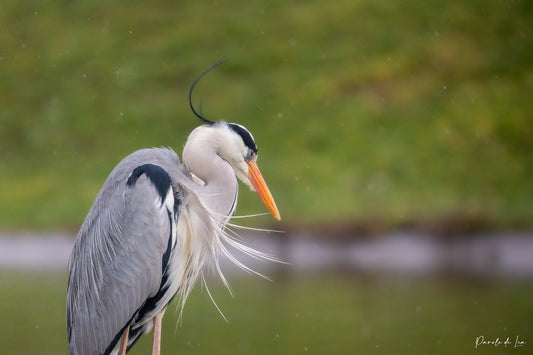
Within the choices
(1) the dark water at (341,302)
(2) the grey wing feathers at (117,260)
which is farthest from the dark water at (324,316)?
Answer: (2) the grey wing feathers at (117,260)

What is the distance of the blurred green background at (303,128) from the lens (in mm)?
7125

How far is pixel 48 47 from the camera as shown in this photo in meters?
15.5

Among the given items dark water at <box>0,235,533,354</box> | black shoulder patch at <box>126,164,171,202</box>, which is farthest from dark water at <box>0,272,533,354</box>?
black shoulder patch at <box>126,164,171,202</box>

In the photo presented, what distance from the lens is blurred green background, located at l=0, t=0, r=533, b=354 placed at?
7125 mm

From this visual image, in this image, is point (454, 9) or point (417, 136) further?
point (454, 9)

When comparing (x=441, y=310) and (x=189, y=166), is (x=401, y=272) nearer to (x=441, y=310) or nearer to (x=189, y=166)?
(x=441, y=310)

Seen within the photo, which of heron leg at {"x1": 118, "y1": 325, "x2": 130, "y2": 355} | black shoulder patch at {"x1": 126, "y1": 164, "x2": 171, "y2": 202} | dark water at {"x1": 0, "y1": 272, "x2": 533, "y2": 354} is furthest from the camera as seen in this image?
dark water at {"x1": 0, "y1": 272, "x2": 533, "y2": 354}

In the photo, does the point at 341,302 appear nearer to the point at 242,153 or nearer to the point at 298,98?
the point at 242,153

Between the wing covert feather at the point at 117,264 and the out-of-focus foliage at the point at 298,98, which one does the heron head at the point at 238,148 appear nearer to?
the wing covert feather at the point at 117,264

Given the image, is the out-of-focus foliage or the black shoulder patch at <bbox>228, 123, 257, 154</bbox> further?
the out-of-focus foliage

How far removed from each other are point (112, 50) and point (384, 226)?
7.22 metres

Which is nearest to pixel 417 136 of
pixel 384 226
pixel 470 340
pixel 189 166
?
pixel 384 226

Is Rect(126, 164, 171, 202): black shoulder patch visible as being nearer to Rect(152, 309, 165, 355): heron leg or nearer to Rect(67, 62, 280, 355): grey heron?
Rect(67, 62, 280, 355): grey heron

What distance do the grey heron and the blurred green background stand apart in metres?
1.86
